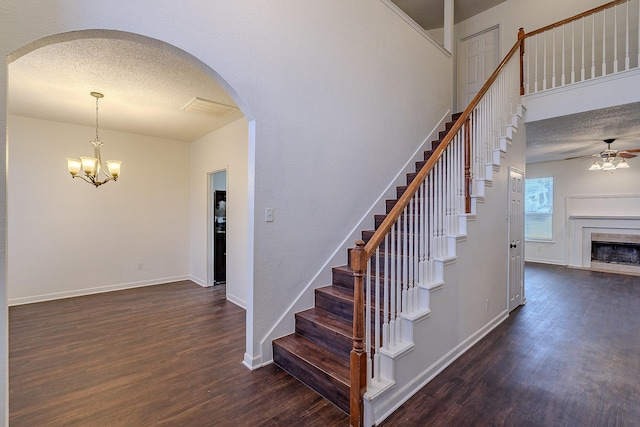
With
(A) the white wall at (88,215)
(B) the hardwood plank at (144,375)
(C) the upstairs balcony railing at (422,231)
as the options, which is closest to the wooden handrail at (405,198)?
(C) the upstairs balcony railing at (422,231)

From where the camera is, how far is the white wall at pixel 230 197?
4.35 meters

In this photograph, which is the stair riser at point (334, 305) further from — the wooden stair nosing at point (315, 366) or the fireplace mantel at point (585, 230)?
the fireplace mantel at point (585, 230)

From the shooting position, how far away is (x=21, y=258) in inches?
172

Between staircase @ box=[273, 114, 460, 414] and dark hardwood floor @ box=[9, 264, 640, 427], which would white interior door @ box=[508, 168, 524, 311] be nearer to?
dark hardwood floor @ box=[9, 264, 640, 427]

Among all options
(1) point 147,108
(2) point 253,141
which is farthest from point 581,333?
(1) point 147,108

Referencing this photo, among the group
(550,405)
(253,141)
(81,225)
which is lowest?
(550,405)

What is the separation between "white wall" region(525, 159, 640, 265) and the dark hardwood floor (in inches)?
161

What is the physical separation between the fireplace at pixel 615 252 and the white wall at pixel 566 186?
551 millimetres

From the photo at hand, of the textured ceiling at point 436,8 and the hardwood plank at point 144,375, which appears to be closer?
the hardwood plank at point 144,375

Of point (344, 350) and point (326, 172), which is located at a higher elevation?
point (326, 172)

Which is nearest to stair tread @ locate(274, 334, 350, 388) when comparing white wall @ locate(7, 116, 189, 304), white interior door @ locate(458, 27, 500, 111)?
white wall @ locate(7, 116, 189, 304)

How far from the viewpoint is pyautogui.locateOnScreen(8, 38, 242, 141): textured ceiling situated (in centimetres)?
263

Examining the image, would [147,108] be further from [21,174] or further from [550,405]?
[550,405]

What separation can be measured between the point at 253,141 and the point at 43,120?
435 cm
